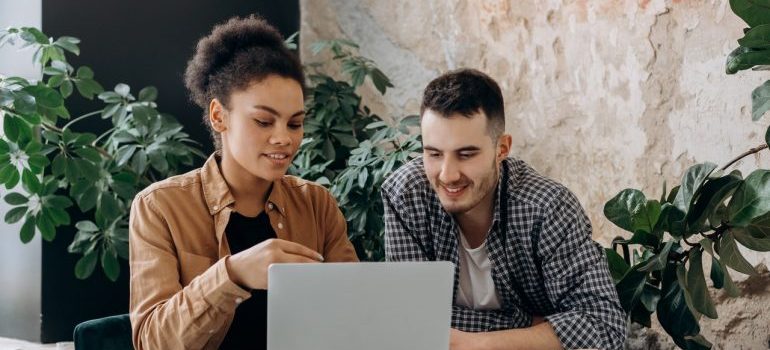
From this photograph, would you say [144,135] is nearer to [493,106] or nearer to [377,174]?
[377,174]

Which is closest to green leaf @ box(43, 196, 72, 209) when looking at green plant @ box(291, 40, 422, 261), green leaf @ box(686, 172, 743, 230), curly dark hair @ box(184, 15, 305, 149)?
green plant @ box(291, 40, 422, 261)

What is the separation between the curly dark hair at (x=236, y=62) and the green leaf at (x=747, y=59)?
0.96 m

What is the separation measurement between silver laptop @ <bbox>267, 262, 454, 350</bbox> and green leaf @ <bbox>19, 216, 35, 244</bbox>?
6.71ft

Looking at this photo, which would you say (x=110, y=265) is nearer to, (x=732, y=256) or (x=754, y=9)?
(x=732, y=256)

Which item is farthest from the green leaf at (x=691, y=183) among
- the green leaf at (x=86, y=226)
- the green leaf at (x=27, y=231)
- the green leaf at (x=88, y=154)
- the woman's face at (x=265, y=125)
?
the green leaf at (x=27, y=231)

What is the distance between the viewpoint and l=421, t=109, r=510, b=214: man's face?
2092 millimetres

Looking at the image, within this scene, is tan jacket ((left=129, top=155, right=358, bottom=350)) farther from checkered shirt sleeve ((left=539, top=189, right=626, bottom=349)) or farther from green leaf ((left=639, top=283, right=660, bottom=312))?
green leaf ((left=639, top=283, right=660, bottom=312))

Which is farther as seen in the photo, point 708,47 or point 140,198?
point 708,47

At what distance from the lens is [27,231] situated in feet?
10.6

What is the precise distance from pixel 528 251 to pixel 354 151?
108cm

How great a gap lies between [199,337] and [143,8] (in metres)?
2.25

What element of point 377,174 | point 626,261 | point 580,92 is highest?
point 580,92

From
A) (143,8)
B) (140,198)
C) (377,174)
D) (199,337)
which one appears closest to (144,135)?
(143,8)

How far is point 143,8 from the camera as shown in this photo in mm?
3766
